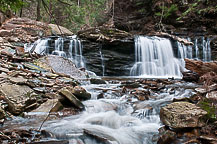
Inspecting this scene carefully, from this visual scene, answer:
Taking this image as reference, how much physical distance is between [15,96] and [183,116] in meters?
3.74

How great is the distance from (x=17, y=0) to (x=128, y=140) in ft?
10.5

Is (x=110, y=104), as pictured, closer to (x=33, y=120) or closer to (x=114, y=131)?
(x=114, y=131)

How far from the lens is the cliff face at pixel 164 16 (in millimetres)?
16747

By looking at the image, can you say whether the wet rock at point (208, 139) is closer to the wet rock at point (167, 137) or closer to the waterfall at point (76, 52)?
the wet rock at point (167, 137)

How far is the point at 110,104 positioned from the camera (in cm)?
540

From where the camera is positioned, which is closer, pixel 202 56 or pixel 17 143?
pixel 17 143

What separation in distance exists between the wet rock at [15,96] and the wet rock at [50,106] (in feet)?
1.23

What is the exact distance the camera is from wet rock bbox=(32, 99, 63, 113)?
4.39m

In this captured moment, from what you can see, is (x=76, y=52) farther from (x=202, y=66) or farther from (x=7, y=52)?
(x=202, y=66)

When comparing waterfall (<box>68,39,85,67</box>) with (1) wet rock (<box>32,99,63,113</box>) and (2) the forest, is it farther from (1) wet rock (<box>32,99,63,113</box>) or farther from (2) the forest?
(1) wet rock (<box>32,99,63,113</box>)

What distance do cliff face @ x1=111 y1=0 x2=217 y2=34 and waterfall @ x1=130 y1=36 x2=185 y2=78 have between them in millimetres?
2320

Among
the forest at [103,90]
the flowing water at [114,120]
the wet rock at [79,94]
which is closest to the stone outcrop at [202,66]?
the forest at [103,90]

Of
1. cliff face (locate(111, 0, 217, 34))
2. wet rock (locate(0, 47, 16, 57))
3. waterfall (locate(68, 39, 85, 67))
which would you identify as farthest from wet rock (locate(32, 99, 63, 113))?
cliff face (locate(111, 0, 217, 34))

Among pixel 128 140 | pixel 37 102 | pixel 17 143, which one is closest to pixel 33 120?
pixel 37 102
